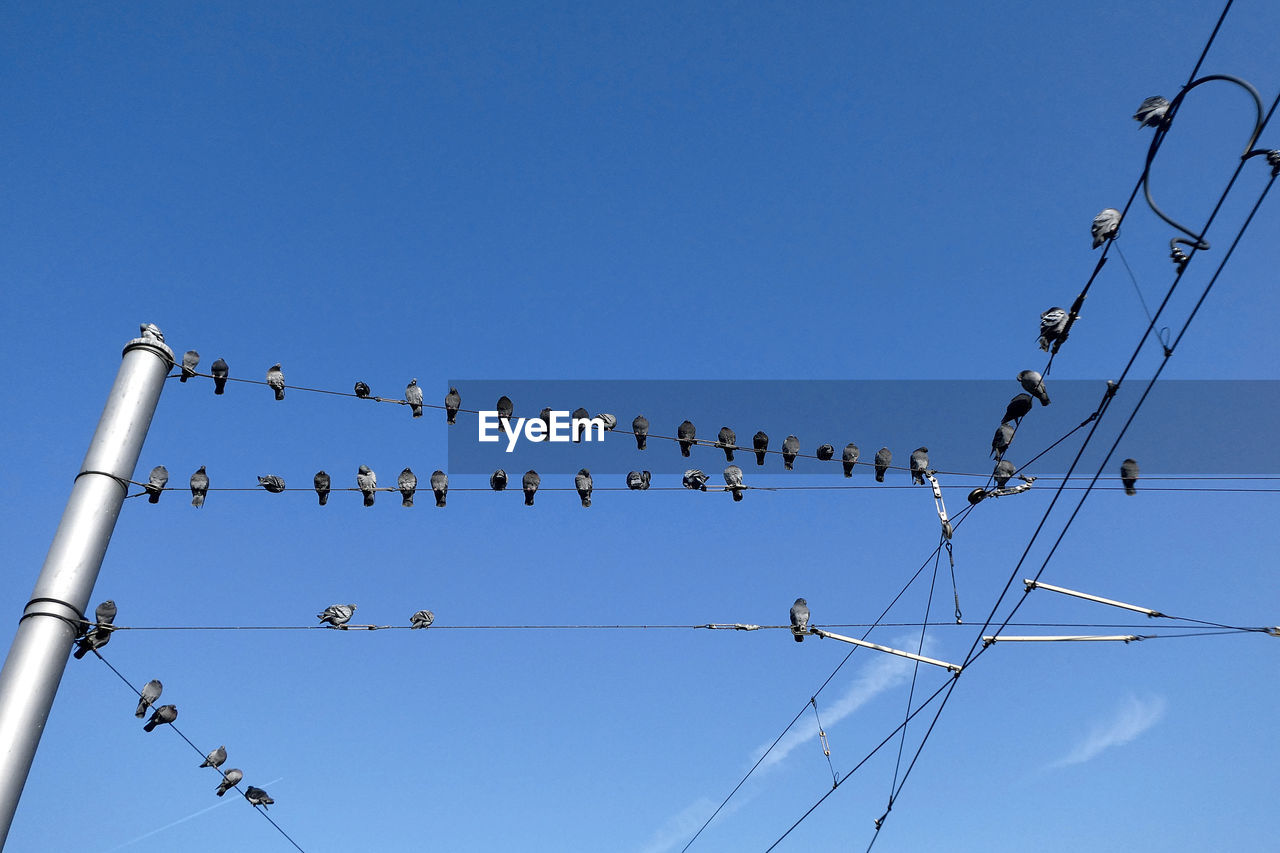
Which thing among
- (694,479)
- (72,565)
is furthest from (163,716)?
(694,479)

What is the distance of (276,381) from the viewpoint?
1344 centimetres

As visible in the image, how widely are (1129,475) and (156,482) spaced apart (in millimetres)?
11593

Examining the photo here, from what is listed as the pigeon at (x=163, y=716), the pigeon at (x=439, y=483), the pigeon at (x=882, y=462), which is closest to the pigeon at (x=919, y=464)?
the pigeon at (x=882, y=462)

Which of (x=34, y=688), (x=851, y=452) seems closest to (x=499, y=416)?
(x=851, y=452)

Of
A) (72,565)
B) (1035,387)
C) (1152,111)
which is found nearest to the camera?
(1152,111)

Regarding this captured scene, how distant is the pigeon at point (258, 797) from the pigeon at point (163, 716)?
2.59 meters

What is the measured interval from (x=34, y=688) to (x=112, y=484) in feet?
6.37

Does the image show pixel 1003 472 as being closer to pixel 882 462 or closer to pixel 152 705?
pixel 882 462

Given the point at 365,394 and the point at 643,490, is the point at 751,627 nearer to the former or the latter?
the point at 643,490

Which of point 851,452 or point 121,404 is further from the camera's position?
point 851,452

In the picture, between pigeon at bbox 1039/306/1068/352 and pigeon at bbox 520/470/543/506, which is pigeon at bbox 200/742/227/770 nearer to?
pigeon at bbox 520/470/543/506

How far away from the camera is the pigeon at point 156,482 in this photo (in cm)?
1030

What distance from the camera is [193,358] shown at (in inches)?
570

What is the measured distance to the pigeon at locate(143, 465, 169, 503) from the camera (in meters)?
10.3
